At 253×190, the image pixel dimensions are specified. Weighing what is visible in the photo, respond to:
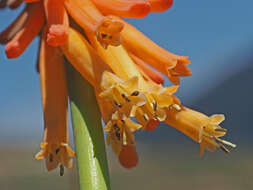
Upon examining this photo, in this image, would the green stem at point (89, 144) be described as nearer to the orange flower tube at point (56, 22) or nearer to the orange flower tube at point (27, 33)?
the orange flower tube at point (56, 22)

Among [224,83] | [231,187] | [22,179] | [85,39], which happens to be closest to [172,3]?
[85,39]

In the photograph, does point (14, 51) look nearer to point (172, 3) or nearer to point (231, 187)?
point (172, 3)

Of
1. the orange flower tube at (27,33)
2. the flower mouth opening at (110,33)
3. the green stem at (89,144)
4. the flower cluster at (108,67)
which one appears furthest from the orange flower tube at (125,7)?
the green stem at (89,144)

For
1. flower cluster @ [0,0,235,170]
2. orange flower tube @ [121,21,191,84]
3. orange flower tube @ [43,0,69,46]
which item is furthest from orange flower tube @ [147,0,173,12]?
orange flower tube @ [43,0,69,46]

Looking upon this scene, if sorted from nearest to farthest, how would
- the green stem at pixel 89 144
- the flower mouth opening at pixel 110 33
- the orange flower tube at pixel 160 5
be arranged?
the green stem at pixel 89 144
the flower mouth opening at pixel 110 33
the orange flower tube at pixel 160 5

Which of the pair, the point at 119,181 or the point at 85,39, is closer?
the point at 85,39

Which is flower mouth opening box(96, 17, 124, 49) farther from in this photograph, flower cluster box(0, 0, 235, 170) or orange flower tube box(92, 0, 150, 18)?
orange flower tube box(92, 0, 150, 18)
